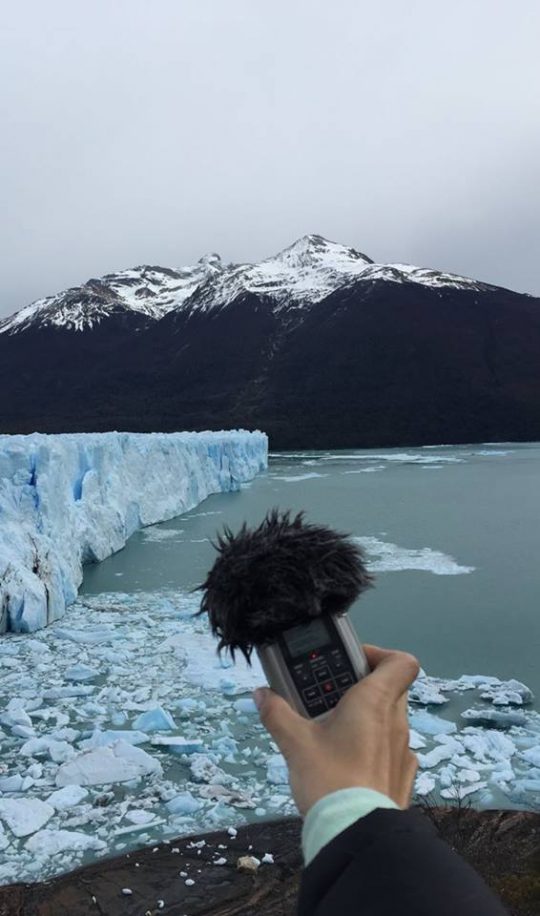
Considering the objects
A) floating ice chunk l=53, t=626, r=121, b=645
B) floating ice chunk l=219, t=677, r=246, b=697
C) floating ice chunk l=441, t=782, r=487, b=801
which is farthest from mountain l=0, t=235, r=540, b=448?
floating ice chunk l=441, t=782, r=487, b=801

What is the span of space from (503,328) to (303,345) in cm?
2080

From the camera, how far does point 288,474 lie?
89.5 feet

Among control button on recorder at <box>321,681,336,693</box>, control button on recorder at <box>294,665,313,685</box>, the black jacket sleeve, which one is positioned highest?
control button on recorder at <box>294,665,313,685</box>

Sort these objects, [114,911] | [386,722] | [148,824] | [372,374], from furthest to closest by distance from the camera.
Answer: [372,374] → [148,824] → [114,911] → [386,722]

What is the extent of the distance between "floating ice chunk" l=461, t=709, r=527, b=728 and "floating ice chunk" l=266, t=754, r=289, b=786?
5.00ft

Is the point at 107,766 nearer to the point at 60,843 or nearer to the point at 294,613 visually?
the point at 60,843

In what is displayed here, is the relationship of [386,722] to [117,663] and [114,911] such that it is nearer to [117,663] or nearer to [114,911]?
[114,911]

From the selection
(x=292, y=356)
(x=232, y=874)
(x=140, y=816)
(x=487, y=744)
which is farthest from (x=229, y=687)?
(x=292, y=356)

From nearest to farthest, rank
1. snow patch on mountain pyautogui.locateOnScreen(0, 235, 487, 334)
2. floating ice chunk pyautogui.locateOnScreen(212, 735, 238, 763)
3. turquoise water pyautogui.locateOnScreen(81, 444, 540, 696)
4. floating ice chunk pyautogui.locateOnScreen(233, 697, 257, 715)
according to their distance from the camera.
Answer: floating ice chunk pyautogui.locateOnScreen(212, 735, 238, 763) → floating ice chunk pyautogui.locateOnScreen(233, 697, 257, 715) → turquoise water pyautogui.locateOnScreen(81, 444, 540, 696) → snow patch on mountain pyautogui.locateOnScreen(0, 235, 487, 334)

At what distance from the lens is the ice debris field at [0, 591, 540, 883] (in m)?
3.50

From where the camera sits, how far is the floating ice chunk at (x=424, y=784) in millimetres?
3729

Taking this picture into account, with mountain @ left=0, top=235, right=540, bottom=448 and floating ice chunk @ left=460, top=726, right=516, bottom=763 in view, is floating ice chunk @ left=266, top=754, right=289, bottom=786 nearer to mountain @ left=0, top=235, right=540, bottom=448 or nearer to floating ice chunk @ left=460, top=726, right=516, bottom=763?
floating ice chunk @ left=460, top=726, right=516, bottom=763

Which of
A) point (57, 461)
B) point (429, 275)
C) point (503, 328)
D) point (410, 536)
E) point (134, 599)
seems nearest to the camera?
point (134, 599)

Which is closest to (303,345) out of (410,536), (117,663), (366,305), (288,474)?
(366,305)
